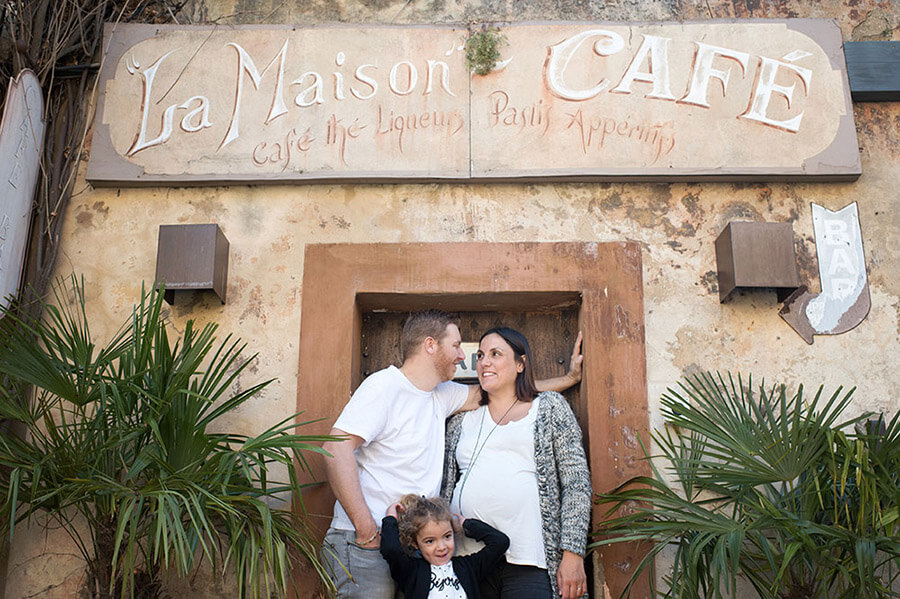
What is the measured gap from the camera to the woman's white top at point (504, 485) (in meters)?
3.73

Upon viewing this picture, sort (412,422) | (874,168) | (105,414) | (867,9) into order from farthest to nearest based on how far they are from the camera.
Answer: (867,9) → (874,168) → (412,422) → (105,414)

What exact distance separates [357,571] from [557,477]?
0.96m

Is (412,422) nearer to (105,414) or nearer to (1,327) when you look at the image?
(105,414)

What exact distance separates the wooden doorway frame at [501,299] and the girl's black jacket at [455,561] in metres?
0.62

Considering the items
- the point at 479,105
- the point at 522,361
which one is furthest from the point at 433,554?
the point at 479,105

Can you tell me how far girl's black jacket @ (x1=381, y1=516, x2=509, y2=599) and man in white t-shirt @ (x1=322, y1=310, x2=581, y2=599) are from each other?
9 cm

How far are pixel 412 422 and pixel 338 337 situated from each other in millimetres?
616

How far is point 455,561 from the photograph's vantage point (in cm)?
362

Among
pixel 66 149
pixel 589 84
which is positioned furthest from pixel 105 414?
pixel 589 84

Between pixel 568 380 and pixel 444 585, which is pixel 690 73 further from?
pixel 444 585

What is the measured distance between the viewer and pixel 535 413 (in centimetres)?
401

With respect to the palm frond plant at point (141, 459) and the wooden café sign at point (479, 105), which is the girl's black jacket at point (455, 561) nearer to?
the palm frond plant at point (141, 459)

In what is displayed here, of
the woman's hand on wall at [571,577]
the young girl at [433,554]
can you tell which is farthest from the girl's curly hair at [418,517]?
the woman's hand on wall at [571,577]

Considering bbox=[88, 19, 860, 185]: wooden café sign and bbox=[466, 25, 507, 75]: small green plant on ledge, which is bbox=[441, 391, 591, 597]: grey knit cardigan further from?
bbox=[466, 25, 507, 75]: small green plant on ledge
